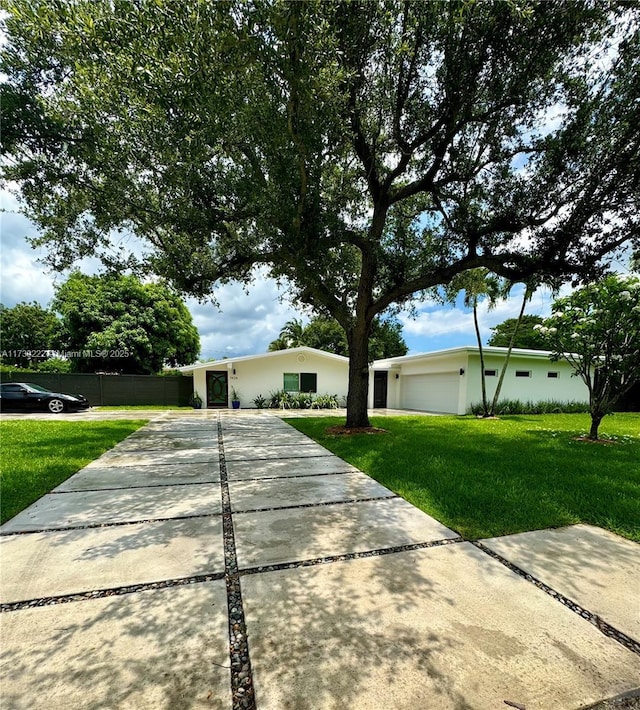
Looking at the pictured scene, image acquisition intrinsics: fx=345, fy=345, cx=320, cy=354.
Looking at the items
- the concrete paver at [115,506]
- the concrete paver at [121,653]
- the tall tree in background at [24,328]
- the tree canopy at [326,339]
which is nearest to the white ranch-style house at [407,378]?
the tree canopy at [326,339]

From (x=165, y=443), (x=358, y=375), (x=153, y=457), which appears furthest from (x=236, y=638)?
(x=358, y=375)

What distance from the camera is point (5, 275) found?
7535mm

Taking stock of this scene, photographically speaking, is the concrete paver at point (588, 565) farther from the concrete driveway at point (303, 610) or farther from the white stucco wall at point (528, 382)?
the white stucco wall at point (528, 382)

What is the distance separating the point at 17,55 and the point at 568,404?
19959 mm

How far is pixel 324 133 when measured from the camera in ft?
16.9

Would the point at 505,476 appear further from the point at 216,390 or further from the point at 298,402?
the point at 216,390

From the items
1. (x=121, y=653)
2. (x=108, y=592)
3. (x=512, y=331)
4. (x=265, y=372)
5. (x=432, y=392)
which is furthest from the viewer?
(x=512, y=331)

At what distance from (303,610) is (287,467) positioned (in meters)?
3.29

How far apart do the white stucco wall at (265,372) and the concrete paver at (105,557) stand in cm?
1373

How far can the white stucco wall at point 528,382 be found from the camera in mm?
14109

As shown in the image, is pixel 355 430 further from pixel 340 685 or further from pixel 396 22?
pixel 396 22

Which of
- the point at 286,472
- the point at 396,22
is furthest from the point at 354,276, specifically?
the point at 286,472

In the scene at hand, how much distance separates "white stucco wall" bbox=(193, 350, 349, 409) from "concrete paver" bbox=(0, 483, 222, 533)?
12.6 m

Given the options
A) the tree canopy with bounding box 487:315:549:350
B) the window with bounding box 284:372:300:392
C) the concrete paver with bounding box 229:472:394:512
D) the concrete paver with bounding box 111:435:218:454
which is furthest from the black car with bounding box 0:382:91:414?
the tree canopy with bounding box 487:315:549:350
